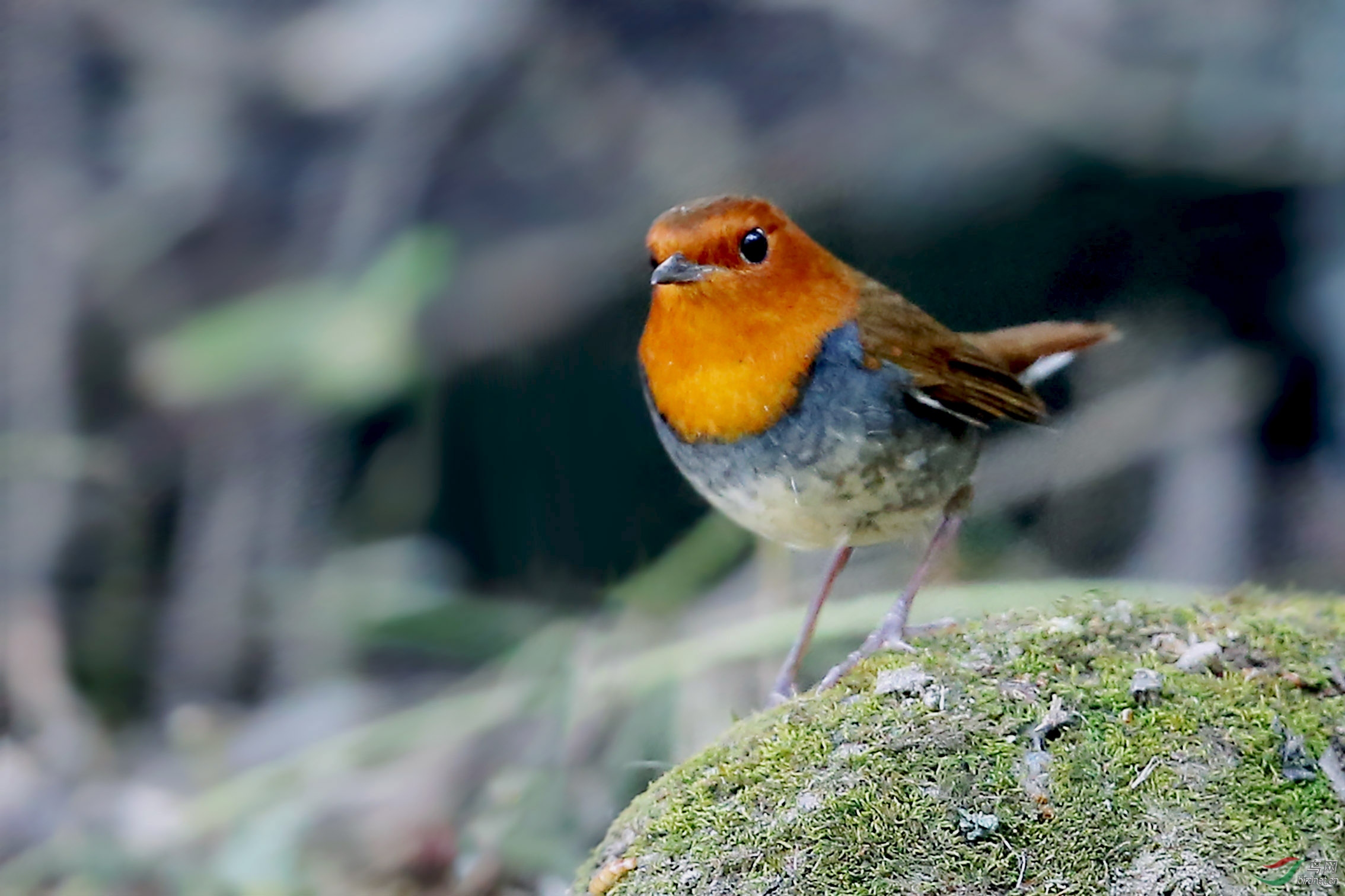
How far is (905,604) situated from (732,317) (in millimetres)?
437

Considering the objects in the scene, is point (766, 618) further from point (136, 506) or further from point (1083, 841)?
point (136, 506)

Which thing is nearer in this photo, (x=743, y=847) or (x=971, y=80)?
(x=743, y=847)

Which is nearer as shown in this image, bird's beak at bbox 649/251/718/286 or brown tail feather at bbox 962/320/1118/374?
bird's beak at bbox 649/251/718/286

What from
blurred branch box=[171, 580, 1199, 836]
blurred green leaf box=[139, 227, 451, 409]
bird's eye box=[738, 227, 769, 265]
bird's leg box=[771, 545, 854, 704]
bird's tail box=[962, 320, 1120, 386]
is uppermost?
bird's eye box=[738, 227, 769, 265]

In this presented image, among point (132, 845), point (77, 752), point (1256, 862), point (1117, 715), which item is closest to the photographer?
point (1256, 862)

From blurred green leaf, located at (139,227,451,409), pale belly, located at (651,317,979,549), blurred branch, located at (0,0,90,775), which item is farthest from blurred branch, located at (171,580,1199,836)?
blurred green leaf, located at (139,227,451,409)

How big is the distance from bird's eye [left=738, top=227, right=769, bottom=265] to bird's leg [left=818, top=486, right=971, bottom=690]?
0.44m

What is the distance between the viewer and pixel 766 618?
6.10 ft

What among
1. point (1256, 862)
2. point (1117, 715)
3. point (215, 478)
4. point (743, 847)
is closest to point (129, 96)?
point (215, 478)

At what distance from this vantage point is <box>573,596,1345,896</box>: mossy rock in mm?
1079

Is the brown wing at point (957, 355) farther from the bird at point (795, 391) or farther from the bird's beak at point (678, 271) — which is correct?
the bird's beak at point (678, 271)

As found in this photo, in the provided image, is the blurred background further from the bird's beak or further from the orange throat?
the bird's beak

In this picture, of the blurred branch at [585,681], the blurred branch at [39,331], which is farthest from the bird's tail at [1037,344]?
the blurred branch at [39,331]

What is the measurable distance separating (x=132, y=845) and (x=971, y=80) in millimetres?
2149
